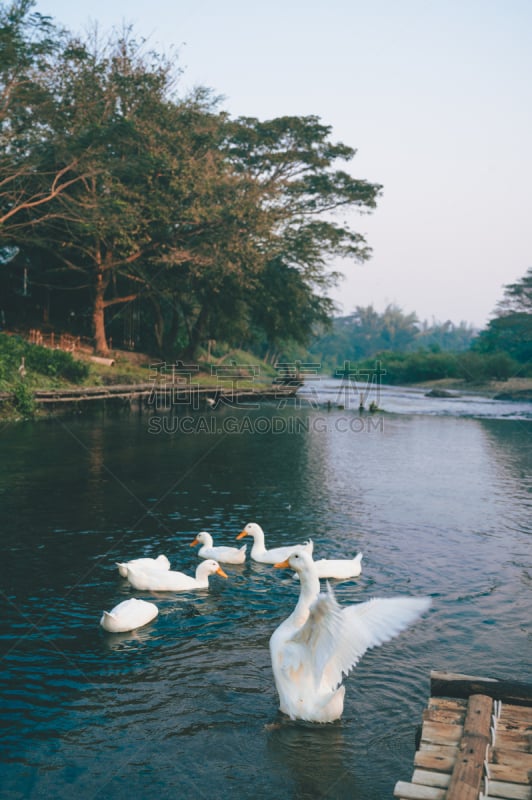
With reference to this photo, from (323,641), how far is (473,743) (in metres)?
1.54

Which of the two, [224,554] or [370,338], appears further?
[370,338]

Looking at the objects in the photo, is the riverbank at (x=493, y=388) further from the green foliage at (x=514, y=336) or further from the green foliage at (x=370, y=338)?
the green foliage at (x=370, y=338)

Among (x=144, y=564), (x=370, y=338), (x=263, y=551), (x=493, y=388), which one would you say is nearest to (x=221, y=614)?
(x=144, y=564)

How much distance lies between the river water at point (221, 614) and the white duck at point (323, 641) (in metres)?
0.27

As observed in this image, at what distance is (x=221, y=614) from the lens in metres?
8.58

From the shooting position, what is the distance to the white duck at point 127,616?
7762 millimetres

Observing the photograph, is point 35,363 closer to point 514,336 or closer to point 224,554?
point 224,554

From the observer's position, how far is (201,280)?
141 ft

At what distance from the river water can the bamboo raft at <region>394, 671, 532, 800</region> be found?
33.9 inches

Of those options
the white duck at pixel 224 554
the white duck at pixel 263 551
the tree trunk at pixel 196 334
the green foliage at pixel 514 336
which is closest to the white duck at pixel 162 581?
the white duck at pixel 224 554

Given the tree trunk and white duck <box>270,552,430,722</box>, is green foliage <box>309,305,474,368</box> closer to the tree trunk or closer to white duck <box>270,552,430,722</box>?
the tree trunk

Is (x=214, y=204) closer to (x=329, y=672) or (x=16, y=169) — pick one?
(x=16, y=169)

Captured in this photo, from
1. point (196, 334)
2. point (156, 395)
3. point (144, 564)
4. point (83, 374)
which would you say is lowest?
point (144, 564)

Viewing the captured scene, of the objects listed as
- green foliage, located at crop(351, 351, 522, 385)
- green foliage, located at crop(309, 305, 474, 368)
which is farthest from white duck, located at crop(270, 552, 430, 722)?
green foliage, located at crop(309, 305, 474, 368)
